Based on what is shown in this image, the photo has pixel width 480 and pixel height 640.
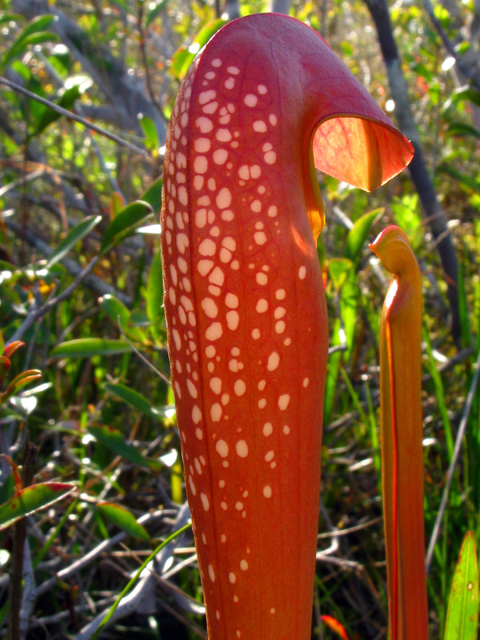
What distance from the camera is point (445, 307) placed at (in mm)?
A: 1830

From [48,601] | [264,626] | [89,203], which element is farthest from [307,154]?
[89,203]

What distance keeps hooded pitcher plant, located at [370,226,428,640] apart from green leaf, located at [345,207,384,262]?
2.08 ft

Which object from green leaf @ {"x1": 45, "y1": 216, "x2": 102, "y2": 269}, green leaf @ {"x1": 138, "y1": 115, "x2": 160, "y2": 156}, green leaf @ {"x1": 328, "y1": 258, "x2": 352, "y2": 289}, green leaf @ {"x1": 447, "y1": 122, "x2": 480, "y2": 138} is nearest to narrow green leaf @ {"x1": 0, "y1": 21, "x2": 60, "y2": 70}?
green leaf @ {"x1": 138, "y1": 115, "x2": 160, "y2": 156}

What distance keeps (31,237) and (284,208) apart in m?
1.62

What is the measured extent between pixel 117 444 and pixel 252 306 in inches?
24.8

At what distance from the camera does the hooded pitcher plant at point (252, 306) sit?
42cm

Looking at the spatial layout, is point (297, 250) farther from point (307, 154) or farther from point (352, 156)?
point (352, 156)

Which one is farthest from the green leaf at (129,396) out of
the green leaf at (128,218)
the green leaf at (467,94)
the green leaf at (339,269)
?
the green leaf at (467,94)

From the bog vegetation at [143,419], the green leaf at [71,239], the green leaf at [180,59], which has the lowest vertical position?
the bog vegetation at [143,419]

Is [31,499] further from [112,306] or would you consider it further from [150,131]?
[150,131]

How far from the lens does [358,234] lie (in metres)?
1.18

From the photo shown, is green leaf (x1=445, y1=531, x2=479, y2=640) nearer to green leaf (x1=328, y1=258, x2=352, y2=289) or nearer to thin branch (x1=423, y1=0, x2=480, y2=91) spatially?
green leaf (x1=328, y1=258, x2=352, y2=289)

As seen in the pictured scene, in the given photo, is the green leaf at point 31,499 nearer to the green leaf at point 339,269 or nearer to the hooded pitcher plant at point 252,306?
the hooded pitcher plant at point 252,306

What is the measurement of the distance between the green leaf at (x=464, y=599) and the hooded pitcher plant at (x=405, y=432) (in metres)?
0.05
